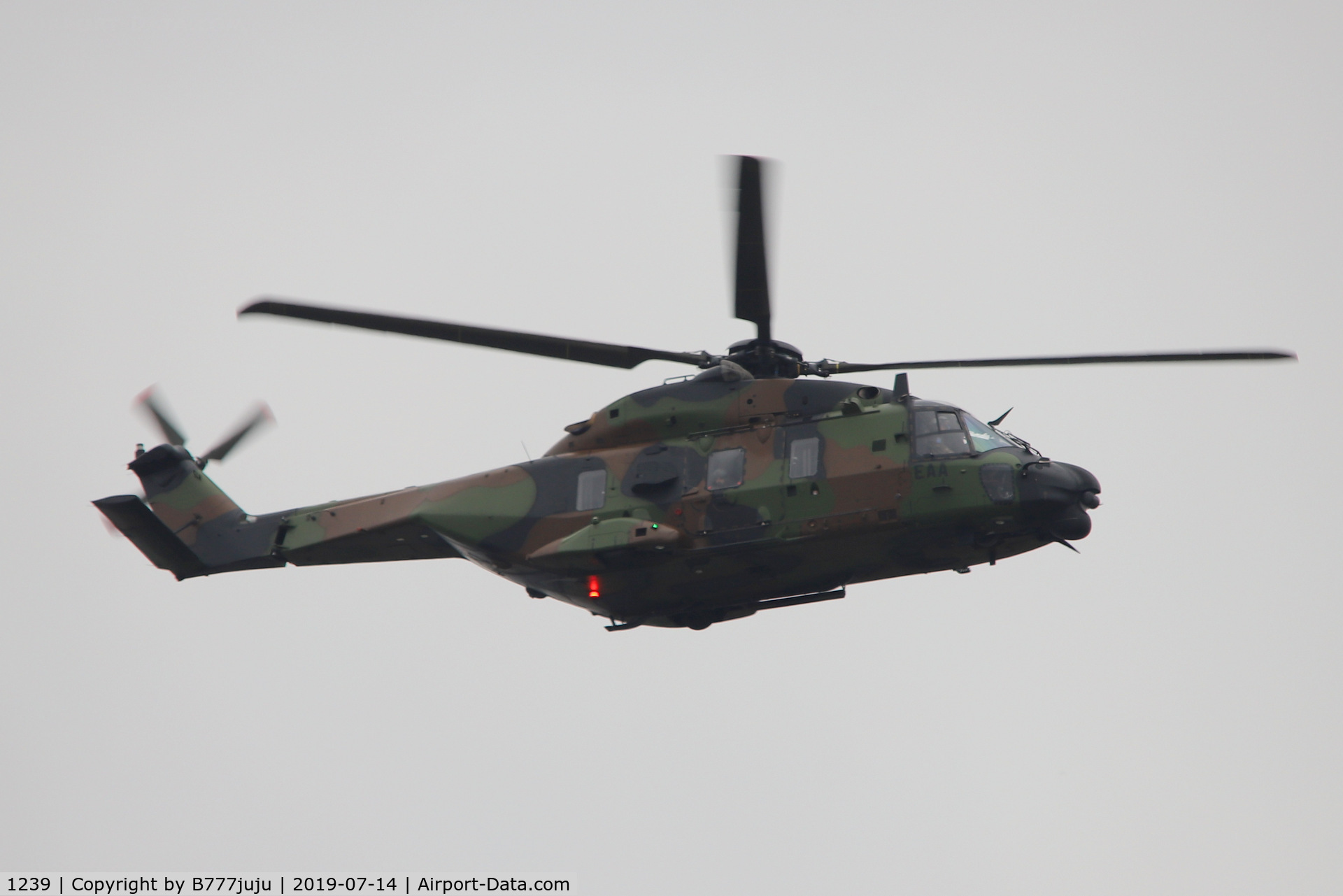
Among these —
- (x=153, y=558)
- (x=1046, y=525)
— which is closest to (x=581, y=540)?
(x=1046, y=525)

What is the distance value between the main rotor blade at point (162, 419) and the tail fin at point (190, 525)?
2.52 ft

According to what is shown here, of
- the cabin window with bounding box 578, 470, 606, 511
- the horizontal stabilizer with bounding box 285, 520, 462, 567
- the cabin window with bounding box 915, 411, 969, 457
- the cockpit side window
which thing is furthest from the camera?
the horizontal stabilizer with bounding box 285, 520, 462, 567

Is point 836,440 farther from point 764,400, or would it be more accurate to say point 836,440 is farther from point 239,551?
point 239,551

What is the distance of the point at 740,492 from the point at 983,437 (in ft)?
13.3

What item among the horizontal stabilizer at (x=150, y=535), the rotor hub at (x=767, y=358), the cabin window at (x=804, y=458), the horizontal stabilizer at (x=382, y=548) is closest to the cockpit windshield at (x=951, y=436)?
the cabin window at (x=804, y=458)

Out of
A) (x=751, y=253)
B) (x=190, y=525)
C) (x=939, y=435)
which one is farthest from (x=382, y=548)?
(x=939, y=435)

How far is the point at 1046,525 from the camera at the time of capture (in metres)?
22.4

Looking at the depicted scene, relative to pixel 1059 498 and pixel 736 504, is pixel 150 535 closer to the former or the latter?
pixel 736 504

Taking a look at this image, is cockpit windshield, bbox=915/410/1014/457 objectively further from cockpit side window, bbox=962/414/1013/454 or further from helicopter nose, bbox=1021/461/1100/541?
helicopter nose, bbox=1021/461/1100/541

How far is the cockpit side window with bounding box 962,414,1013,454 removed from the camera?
2298 centimetres

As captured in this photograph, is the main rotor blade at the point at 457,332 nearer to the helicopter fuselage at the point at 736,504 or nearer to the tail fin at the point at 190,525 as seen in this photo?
the helicopter fuselage at the point at 736,504

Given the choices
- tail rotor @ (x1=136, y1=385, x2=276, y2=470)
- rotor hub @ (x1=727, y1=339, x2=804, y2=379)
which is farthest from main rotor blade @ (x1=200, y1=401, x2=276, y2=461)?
rotor hub @ (x1=727, y1=339, x2=804, y2=379)

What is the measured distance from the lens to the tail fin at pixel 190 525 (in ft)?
90.1

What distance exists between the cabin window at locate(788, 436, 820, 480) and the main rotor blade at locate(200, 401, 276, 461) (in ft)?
41.2
